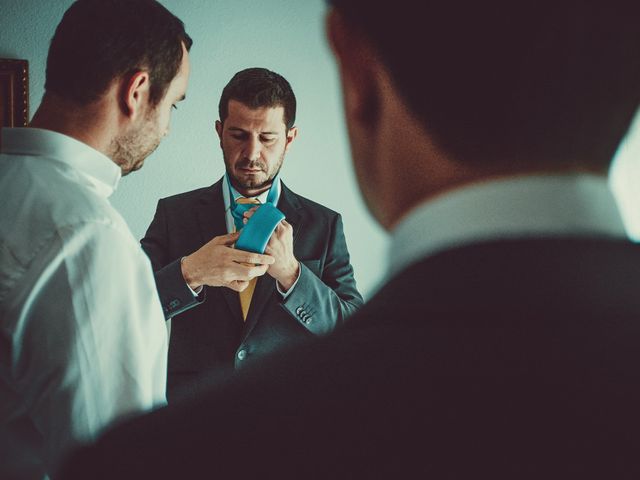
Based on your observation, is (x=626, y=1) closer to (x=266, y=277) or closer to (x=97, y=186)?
(x=97, y=186)

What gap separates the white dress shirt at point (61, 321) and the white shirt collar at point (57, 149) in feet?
0.15

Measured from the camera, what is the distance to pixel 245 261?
4.51 ft

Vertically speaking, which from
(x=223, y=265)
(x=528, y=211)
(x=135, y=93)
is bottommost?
(x=223, y=265)

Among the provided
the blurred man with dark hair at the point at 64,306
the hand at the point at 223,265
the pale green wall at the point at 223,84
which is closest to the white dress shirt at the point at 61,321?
the blurred man with dark hair at the point at 64,306

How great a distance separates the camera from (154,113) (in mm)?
948

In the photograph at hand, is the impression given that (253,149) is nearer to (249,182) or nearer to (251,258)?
(249,182)

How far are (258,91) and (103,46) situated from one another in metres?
0.75

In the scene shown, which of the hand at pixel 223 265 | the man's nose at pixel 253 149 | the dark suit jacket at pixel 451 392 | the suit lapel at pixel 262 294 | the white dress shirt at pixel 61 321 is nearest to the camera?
the dark suit jacket at pixel 451 392

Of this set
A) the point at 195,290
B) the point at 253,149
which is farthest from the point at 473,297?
the point at 253,149

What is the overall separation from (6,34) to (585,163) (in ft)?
7.26

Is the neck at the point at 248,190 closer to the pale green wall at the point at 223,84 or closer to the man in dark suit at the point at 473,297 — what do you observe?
the pale green wall at the point at 223,84

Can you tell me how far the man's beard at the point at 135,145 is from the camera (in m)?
0.91

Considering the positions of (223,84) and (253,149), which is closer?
(253,149)

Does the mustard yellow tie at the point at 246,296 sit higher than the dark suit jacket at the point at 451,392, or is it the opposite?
the dark suit jacket at the point at 451,392
